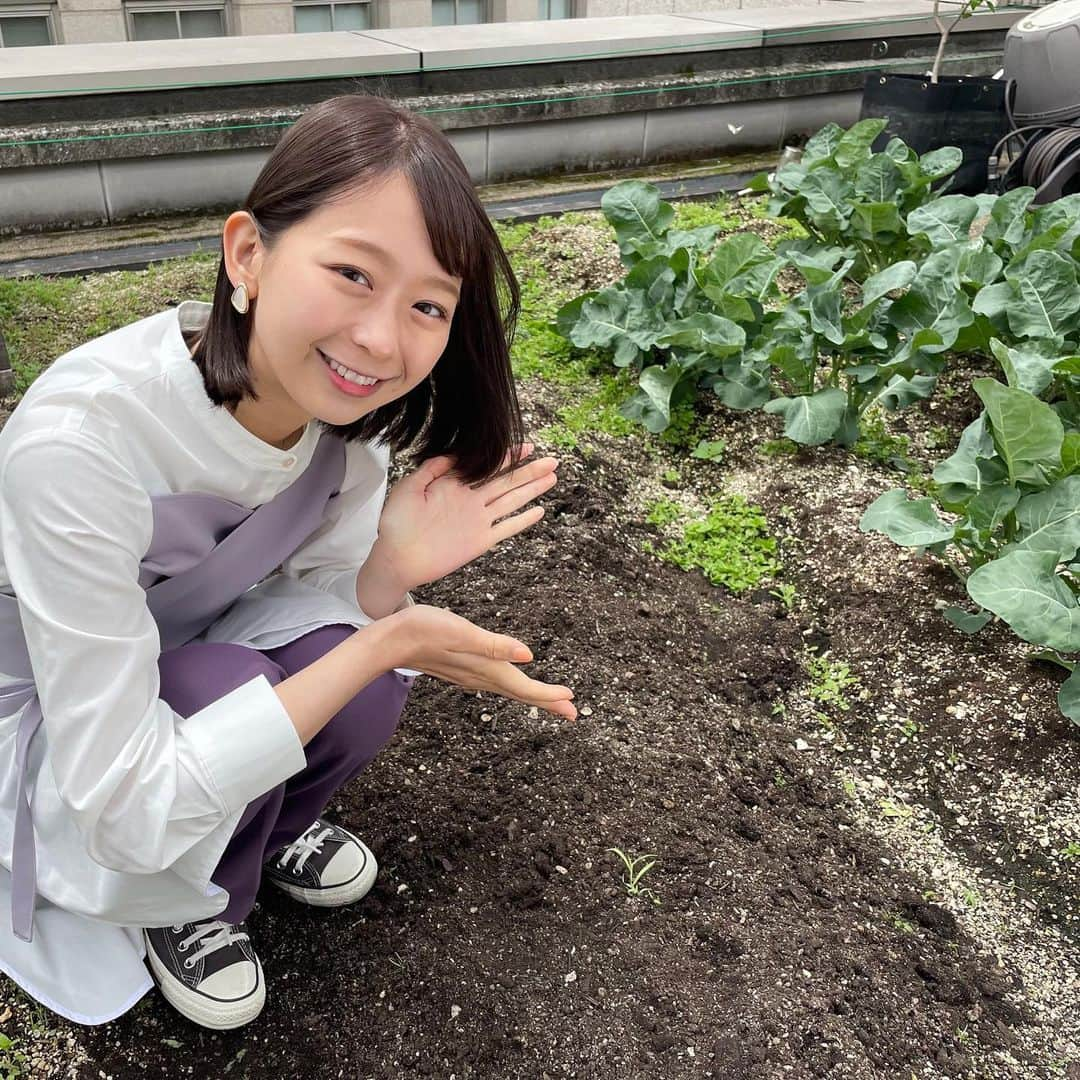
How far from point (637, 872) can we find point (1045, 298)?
6.47 ft

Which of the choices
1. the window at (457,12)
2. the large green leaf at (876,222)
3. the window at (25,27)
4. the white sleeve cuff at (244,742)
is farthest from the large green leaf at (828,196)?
the window at (25,27)

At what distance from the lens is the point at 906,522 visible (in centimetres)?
234

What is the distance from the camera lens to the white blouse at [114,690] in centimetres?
126

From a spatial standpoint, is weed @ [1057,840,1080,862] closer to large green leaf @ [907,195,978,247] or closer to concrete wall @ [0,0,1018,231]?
large green leaf @ [907,195,978,247]

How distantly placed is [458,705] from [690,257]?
5.42 ft

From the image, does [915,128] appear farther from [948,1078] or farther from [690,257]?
[948,1078]

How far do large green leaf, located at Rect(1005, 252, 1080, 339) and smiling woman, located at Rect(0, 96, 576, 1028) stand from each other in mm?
1808

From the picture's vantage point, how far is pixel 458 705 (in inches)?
90.7

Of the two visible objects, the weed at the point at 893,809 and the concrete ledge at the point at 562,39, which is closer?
the weed at the point at 893,809

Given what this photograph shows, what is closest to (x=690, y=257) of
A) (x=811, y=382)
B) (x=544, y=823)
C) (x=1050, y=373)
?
(x=811, y=382)

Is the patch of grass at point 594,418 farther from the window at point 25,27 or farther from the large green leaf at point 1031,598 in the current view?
the window at point 25,27

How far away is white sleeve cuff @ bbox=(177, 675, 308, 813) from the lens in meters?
1.33

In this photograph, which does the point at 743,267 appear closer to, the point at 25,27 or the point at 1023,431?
the point at 1023,431

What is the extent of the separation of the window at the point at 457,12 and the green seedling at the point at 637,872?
5239 millimetres
